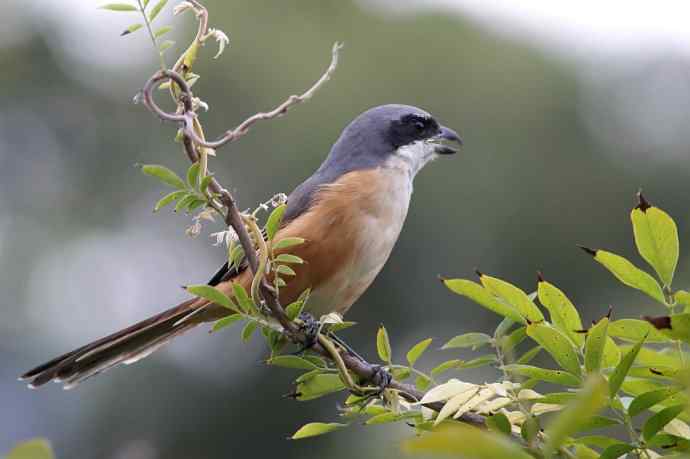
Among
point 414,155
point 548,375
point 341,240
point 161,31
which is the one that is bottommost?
point 548,375

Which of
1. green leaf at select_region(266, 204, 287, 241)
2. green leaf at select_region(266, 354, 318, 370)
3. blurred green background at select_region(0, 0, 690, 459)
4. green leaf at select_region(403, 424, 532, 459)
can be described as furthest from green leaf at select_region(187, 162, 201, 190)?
blurred green background at select_region(0, 0, 690, 459)

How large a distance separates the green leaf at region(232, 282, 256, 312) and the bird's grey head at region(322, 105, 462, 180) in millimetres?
2196

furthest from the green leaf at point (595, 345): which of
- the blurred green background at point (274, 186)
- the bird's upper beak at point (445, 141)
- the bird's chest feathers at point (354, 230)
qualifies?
the blurred green background at point (274, 186)

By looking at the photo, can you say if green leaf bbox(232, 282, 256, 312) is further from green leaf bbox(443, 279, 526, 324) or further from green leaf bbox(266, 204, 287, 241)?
green leaf bbox(443, 279, 526, 324)

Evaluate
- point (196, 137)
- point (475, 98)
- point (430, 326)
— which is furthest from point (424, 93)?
point (196, 137)

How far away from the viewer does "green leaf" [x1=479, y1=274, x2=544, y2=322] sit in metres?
1.66

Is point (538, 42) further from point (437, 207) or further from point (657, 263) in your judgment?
point (657, 263)

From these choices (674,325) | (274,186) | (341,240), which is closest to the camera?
(674,325)

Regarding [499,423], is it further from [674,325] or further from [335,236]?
[335,236]

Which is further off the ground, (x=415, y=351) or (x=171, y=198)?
(x=171, y=198)

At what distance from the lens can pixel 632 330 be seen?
1.57m

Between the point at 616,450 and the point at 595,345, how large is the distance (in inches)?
6.2

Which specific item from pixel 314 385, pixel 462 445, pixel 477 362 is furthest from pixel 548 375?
pixel 462 445

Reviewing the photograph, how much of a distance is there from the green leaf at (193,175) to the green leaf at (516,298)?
1.72 ft
